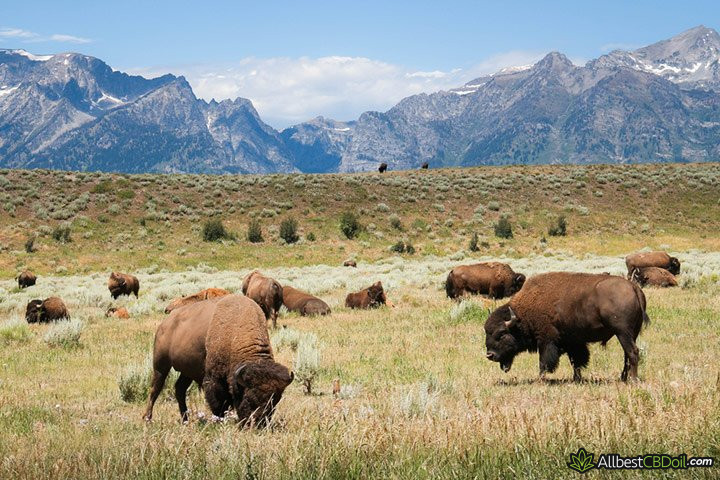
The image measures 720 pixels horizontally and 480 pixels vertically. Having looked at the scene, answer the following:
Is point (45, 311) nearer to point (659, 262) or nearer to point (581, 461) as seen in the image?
point (581, 461)

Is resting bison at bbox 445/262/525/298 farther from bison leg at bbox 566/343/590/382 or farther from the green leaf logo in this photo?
the green leaf logo

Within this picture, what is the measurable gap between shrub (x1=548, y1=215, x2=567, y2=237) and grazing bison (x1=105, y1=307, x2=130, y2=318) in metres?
42.4

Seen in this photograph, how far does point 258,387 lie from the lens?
6141 millimetres

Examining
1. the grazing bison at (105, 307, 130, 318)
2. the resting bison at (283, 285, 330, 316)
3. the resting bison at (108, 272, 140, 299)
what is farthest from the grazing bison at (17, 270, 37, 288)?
the resting bison at (283, 285, 330, 316)

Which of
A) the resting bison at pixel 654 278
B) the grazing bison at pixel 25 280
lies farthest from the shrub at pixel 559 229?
the grazing bison at pixel 25 280

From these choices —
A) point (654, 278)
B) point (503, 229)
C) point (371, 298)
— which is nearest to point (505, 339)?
point (371, 298)

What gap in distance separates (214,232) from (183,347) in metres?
45.1

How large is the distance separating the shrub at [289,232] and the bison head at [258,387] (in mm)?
46246

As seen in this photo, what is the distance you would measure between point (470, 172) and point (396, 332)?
65732 mm

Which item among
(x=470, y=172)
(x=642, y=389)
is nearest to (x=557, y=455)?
(x=642, y=389)

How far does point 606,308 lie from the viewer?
8.81 metres

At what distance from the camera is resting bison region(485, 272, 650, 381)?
8.75 metres

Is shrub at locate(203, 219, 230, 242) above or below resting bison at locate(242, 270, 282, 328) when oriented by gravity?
below

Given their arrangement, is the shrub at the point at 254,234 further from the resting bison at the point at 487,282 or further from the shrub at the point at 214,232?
the resting bison at the point at 487,282
